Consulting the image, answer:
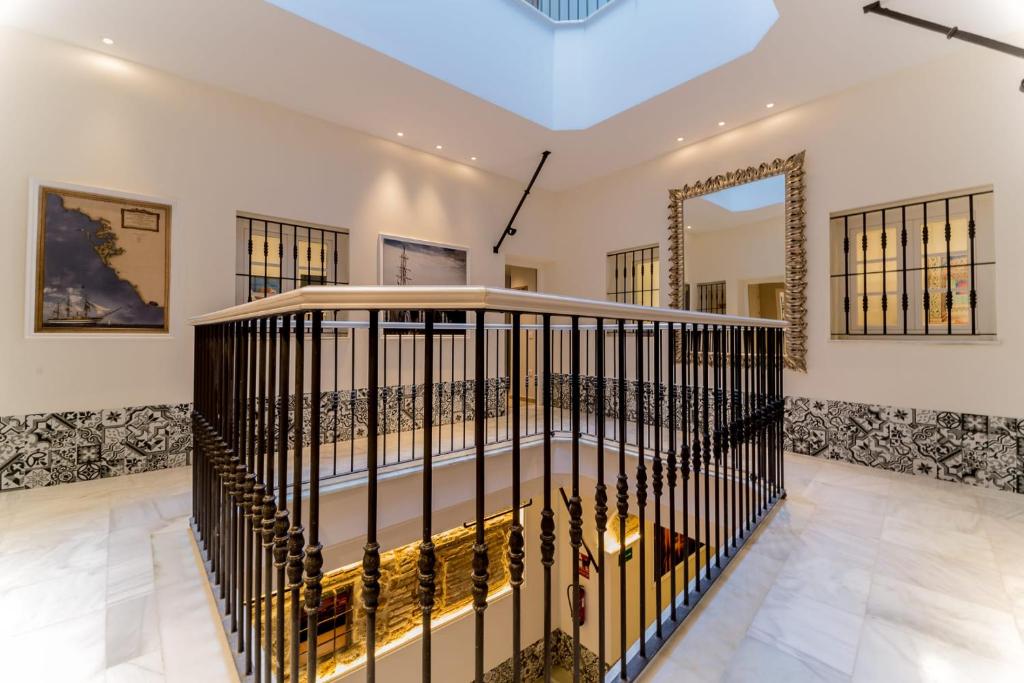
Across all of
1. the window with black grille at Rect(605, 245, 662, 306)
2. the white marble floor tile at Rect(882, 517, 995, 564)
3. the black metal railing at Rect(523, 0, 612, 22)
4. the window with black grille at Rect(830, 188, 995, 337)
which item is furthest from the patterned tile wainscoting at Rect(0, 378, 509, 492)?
the black metal railing at Rect(523, 0, 612, 22)

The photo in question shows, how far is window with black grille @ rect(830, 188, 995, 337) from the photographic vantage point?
2939mm

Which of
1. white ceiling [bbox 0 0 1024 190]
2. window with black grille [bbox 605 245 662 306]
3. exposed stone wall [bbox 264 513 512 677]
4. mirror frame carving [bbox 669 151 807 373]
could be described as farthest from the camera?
window with black grille [bbox 605 245 662 306]

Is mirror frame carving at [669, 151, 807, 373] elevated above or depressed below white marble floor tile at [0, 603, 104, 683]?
above

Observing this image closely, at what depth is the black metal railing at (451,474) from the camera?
807mm

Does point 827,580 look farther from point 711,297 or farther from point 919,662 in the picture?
point 711,297

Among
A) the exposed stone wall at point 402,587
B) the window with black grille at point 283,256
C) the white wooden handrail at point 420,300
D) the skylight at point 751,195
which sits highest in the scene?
the skylight at point 751,195

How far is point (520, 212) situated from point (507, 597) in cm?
465

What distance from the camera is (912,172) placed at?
10.2 feet

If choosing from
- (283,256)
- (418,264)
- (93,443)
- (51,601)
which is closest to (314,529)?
(51,601)

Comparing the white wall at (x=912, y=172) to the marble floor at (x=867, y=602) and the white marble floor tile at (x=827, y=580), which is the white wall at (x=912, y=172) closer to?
the marble floor at (x=867, y=602)

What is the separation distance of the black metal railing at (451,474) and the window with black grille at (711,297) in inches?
29.3

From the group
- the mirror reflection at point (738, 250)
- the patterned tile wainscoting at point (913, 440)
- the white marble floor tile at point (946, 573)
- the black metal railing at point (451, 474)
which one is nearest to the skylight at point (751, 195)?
the mirror reflection at point (738, 250)

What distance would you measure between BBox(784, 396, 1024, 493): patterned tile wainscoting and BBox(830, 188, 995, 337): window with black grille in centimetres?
63

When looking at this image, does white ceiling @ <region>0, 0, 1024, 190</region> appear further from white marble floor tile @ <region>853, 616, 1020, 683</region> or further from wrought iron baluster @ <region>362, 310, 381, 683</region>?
white marble floor tile @ <region>853, 616, 1020, 683</region>
